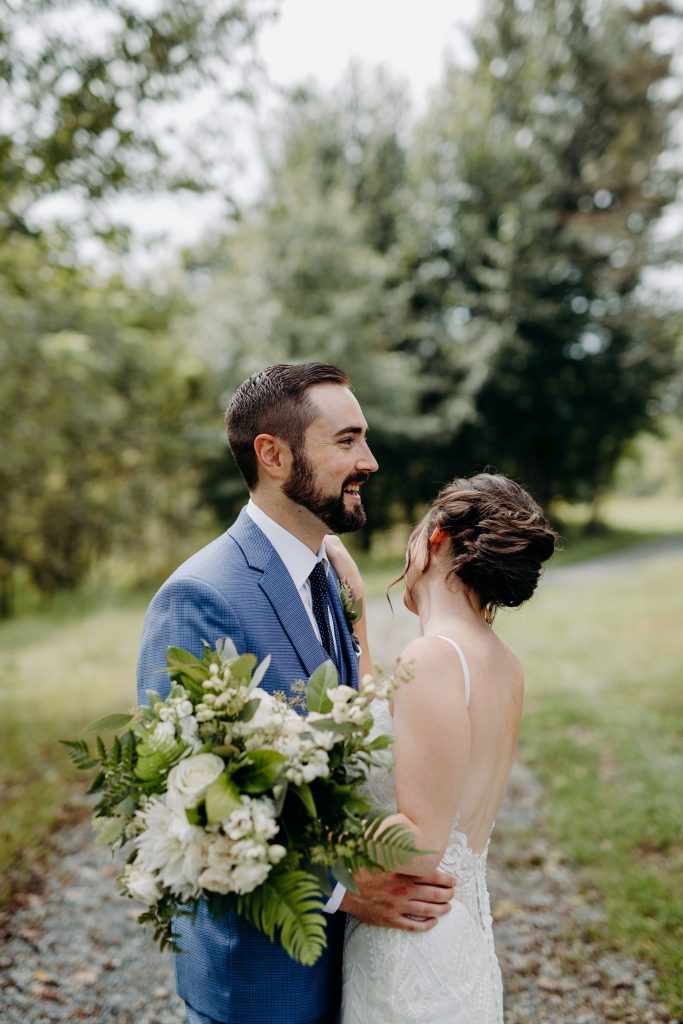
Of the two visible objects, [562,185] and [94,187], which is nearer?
[94,187]

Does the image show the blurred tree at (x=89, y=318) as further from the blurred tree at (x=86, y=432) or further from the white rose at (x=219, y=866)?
the white rose at (x=219, y=866)

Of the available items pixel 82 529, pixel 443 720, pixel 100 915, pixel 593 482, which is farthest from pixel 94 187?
pixel 593 482

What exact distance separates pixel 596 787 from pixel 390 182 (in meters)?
20.4

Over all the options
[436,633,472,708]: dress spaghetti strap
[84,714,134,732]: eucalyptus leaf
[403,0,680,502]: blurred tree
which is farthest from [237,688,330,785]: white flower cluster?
[403,0,680,502]: blurred tree

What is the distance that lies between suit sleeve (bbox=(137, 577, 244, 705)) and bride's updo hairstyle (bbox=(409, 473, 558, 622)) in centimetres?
62

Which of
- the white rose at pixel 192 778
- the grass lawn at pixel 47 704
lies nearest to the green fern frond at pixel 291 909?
the white rose at pixel 192 778

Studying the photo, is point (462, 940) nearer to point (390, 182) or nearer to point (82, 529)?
point (82, 529)

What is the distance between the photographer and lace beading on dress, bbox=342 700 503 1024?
2.01m

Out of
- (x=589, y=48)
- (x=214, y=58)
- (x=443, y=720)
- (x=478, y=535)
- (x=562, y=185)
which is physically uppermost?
(x=589, y=48)

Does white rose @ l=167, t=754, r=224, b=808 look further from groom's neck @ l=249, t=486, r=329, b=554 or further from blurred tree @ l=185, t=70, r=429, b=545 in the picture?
blurred tree @ l=185, t=70, r=429, b=545

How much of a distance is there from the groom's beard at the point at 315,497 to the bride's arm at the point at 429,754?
64cm

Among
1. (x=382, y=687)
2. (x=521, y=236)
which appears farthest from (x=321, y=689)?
(x=521, y=236)

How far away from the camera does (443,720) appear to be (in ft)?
6.30

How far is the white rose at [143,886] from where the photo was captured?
1.52m
